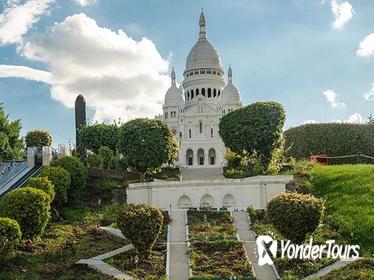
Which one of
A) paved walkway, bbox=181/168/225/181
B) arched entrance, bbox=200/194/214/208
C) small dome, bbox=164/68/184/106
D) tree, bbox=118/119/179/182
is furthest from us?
small dome, bbox=164/68/184/106

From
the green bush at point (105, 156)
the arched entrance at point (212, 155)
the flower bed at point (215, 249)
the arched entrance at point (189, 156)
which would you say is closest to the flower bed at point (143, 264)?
the flower bed at point (215, 249)

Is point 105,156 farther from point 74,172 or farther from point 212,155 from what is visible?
point 212,155

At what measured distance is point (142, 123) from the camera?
45344mm

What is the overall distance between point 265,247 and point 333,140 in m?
28.7

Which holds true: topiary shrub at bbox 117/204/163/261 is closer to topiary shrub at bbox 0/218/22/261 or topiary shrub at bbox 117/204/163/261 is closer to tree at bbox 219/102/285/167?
topiary shrub at bbox 0/218/22/261

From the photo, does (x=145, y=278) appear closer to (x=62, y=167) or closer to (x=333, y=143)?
(x=62, y=167)

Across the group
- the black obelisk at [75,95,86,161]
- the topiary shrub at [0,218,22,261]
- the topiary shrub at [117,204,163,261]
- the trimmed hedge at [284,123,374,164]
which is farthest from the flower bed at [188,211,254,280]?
the black obelisk at [75,95,86,161]

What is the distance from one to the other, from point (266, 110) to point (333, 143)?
10.1 m

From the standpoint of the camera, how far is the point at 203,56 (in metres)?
87.3

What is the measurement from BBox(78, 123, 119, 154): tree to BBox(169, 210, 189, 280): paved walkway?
2382cm

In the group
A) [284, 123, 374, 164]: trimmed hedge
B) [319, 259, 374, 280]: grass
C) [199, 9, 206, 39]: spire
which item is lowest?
[319, 259, 374, 280]: grass

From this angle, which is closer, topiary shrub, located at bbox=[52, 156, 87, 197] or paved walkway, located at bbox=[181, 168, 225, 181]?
topiary shrub, located at bbox=[52, 156, 87, 197]

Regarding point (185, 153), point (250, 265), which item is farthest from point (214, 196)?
point (185, 153)

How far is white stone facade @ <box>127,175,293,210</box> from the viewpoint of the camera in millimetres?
38219
